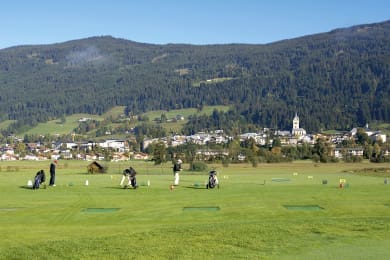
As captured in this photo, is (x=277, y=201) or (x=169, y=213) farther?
(x=277, y=201)

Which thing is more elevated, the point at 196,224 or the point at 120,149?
the point at 120,149

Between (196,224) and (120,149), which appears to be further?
(120,149)

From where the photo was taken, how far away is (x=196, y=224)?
23.1 m

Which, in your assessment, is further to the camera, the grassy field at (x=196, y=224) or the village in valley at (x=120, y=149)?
the village in valley at (x=120, y=149)

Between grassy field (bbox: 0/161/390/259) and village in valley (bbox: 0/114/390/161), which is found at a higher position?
village in valley (bbox: 0/114/390/161)

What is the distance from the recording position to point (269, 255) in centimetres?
1697

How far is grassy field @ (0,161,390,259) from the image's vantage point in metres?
17.5

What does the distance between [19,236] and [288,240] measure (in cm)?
861

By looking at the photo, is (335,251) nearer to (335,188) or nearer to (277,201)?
(277,201)

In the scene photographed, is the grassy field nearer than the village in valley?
Yes

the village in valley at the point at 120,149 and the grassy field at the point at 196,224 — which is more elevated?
the village in valley at the point at 120,149

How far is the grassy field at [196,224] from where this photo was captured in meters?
17.5

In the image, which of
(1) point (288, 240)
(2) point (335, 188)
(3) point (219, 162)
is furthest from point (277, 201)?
(3) point (219, 162)

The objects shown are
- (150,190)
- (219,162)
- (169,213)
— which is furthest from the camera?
(219,162)
